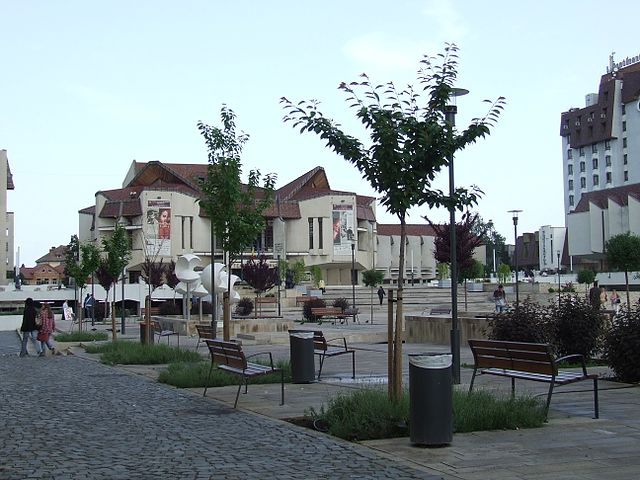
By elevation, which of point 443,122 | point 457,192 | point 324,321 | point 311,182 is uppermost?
point 311,182

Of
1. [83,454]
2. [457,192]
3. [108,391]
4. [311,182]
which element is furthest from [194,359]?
[311,182]

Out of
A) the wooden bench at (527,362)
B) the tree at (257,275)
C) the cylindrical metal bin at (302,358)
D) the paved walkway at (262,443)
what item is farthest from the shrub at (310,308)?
the wooden bench at (527,362)

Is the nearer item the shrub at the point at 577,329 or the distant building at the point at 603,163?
the shrub at the point at 577,329

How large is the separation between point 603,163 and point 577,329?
117345mm

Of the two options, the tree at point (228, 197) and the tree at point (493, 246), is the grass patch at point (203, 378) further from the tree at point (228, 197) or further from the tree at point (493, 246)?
the tree at point (493, 246)

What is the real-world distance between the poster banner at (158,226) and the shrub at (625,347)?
88.3 metres

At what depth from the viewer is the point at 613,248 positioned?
66500mm

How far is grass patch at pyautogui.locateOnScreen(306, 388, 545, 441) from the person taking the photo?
8602 millimetres

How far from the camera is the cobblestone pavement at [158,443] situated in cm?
685

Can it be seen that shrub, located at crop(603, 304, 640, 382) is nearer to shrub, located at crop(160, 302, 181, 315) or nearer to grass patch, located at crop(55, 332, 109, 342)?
grass patch, located at crop(55, 332, 109, 342)

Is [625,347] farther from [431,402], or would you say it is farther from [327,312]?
[327,312]

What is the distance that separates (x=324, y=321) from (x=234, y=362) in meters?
31.8

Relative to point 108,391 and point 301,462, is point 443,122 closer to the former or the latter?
point 301,462

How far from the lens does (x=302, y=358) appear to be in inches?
546
